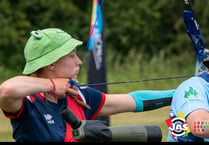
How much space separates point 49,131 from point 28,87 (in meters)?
0.30

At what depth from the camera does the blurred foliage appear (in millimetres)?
19109

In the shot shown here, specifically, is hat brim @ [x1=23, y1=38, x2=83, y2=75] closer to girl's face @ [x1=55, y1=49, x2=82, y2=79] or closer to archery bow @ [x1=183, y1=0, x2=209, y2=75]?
girl's face @ [x1=55, y1=49, x2=82, y2=79]

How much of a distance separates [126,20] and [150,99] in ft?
51.3

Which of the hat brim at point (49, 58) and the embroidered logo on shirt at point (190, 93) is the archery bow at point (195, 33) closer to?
the embroidered logo on shirt at point (190, 93)

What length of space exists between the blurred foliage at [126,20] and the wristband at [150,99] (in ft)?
46.1

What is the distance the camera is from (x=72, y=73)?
155 inches

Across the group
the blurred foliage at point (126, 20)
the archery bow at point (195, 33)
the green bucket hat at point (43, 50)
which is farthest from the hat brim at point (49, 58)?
the blurred foliage at point (126, 20)

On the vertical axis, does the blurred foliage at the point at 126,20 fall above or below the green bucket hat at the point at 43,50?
below

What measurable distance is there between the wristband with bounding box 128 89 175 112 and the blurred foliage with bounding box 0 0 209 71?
46.1ft

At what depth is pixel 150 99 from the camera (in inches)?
170

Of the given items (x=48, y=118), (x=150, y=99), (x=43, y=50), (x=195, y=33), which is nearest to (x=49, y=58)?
(x=43, y=50)

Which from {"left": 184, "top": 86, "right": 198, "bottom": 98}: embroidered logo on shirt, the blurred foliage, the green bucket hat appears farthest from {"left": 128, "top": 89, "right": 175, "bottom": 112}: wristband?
the blurred foliage

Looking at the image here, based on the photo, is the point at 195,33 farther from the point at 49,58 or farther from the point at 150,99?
the point at 49,58

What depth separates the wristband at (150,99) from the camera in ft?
14.1
